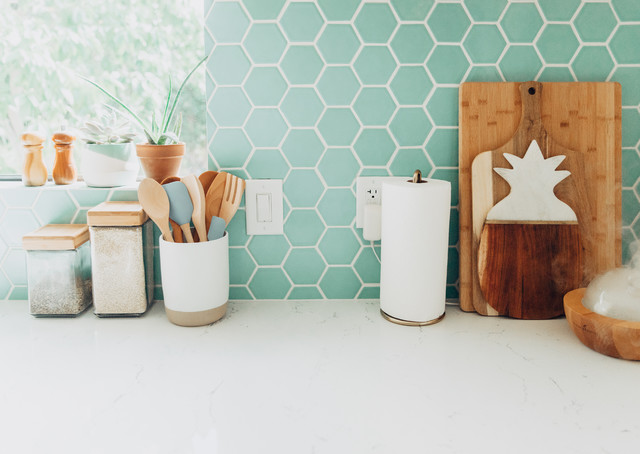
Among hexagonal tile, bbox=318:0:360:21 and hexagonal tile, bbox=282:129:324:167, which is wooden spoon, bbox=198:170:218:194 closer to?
hexagonal tile, bbox=282:129:324:167

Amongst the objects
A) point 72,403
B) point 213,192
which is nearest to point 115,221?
point 213,192

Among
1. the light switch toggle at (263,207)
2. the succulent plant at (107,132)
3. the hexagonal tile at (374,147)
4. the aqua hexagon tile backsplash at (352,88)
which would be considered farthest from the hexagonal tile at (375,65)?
the succulent plant at (107,132)

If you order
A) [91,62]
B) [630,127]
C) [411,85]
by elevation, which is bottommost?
[630,127]

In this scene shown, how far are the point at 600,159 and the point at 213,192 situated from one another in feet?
2.77

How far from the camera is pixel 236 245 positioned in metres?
1.22

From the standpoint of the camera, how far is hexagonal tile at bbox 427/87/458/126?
3.84ft

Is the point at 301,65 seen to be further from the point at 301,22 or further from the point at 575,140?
the point at 575,140

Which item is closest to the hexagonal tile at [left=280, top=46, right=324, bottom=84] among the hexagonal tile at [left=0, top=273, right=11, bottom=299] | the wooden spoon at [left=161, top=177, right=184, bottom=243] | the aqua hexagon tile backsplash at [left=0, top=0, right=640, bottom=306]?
the aqua hexagon tile backsplash at [left=0, top=0, right=640, bottom=306]

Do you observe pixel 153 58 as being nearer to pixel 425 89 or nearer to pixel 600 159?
pixel 425 89

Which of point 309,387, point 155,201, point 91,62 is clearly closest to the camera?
point 309,387

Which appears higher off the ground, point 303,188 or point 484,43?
point 484,43

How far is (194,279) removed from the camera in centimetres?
105

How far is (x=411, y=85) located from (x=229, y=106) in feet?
1.34

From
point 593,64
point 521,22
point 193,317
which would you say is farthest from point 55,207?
point 593,64
